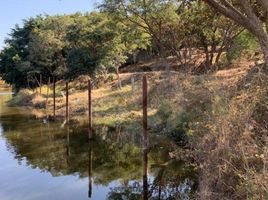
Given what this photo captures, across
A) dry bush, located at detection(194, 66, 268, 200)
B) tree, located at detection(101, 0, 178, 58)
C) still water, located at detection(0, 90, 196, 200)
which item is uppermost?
tree, located at detection(101, 0, 178, 58)

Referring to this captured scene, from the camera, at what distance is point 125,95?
3209cm

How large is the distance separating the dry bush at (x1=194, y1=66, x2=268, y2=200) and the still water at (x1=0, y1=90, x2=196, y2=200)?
6.59ft

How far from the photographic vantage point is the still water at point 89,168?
1291 cm

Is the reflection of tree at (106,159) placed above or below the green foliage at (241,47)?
below

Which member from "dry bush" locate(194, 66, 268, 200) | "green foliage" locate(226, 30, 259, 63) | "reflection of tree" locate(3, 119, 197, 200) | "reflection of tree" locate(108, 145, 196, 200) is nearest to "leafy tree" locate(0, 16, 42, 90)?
"green foliage" locate(226, 30, 259, 63)

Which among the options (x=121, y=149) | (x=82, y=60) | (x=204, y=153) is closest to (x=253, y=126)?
(x=204, y=153)

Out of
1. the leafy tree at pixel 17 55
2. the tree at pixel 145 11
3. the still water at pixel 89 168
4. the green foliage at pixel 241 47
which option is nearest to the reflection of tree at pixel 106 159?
the still water at pixel 89 168

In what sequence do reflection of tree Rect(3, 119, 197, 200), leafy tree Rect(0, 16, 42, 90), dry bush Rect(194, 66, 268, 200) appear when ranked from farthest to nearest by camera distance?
leafy tree Rect(0, 16, 42, 90)
reflection of tree Rect(3, 119, 197, 200)
dry bush Rect(194, 66, 268, 200)

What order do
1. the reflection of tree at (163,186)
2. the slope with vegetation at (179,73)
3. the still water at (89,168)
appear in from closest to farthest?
1. the slope with vegetation at (179,73)
2. the reflection of tree at (163,186)
3. the still water at (89,168)

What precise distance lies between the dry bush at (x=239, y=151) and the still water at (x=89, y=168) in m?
2.01

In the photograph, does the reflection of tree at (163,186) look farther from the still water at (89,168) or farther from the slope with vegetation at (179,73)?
the slope with vegetation at (179,73)

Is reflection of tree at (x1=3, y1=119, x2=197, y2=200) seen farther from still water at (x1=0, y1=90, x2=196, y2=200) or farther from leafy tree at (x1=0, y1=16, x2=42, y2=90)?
leafy tree at (x1=0, y1=16, x2=42, y2=90)

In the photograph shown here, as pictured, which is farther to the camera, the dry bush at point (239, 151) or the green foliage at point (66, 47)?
the green foliage at point (66, 47)

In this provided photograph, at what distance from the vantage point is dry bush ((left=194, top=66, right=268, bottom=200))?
26.2 feet
